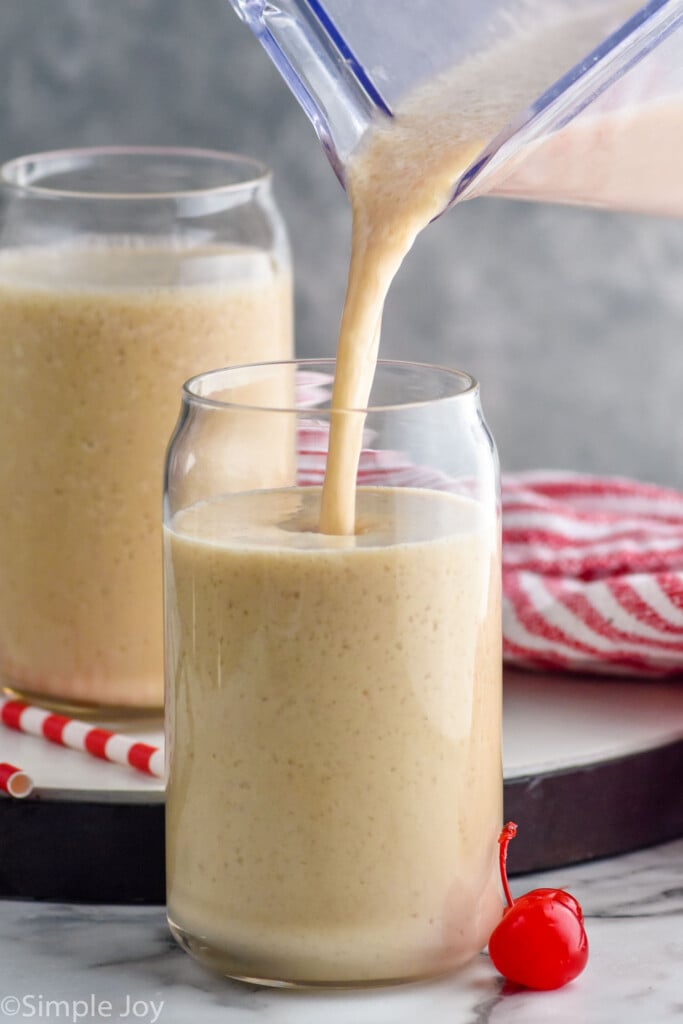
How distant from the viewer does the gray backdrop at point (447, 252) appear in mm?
1334

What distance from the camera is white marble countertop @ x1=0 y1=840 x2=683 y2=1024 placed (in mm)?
654

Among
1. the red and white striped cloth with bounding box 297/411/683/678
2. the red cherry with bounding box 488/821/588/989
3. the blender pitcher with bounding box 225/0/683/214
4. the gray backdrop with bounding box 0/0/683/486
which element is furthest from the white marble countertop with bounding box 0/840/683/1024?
the gray backdrop with bounding box 0/0/683/486

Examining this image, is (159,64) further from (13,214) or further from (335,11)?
(335,11)

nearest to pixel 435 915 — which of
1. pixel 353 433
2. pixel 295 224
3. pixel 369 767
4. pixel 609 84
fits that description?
pixel 369 767

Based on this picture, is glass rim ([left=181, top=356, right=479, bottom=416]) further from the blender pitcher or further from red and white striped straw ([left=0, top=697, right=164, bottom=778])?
red and white striped straw ([left=0, top=697, right=164, bottom=778])

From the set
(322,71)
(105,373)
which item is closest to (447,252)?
(105,373)

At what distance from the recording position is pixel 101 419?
843 millimetres

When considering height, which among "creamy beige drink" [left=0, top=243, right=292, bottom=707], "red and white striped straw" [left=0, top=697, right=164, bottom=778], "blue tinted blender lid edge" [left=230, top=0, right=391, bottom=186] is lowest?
"red and white striped straw" [left=0, top=697, right=164, bottom=778]

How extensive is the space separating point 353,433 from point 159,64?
79 cm

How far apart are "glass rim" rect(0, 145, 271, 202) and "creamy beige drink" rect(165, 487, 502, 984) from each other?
0.25 meters

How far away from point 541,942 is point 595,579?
34 centimetres

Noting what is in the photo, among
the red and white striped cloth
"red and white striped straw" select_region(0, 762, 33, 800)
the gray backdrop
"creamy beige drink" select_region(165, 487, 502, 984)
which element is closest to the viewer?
"creamy beige drink" select_region(165, 487, 502, 984)

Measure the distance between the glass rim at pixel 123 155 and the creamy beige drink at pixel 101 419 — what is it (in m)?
0.03

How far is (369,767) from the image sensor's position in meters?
0.64
